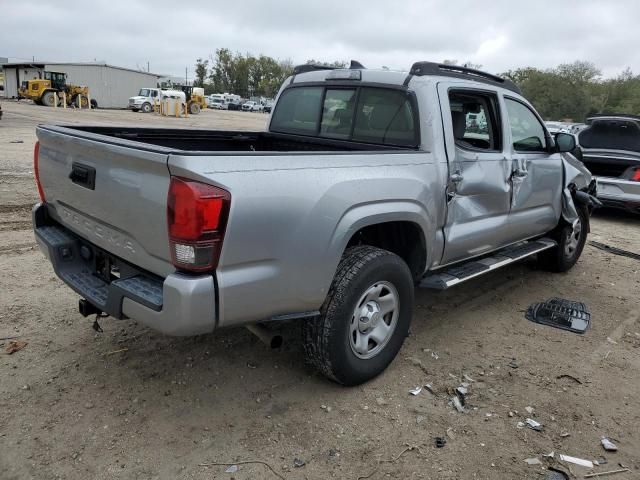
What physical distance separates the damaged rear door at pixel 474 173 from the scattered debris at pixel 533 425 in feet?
3.97

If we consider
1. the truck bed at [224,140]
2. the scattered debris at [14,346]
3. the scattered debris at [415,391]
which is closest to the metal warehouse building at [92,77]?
the truck bed at [224,140]

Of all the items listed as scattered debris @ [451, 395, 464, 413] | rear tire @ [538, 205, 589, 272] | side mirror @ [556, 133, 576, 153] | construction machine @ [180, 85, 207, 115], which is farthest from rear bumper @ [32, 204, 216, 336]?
construction machine @ [180, 85, 207, 115]

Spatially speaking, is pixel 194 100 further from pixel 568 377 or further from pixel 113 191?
pixel 568 377

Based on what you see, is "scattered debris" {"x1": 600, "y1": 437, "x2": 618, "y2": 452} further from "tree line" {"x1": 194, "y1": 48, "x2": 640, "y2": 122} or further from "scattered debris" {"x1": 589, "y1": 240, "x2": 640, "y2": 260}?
"tree line" {"x1": 194, "y1": 48, "x2": 640, "y2": 122}

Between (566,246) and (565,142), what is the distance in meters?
1.28

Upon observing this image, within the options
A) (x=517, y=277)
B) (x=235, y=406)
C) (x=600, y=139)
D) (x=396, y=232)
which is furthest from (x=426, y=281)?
(x=600, y=139)

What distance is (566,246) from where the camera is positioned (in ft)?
18.6

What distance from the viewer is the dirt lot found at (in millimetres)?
2584

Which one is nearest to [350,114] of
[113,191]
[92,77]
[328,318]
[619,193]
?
[328,318]

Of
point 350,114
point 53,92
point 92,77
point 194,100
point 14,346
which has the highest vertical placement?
point 92,77

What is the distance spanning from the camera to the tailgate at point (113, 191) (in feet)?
7.77

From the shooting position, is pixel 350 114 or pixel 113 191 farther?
pixel 350 114

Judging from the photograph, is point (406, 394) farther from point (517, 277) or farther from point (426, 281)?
point (517, 277)

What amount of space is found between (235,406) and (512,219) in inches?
112
